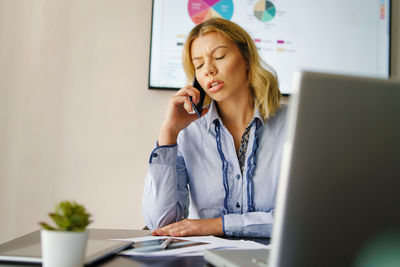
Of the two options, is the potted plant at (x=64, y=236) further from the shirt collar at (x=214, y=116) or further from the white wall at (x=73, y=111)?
the white wall at (x=73, y=111)

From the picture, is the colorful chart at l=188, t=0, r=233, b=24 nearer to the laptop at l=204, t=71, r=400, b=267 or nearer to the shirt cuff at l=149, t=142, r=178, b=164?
the shirt cuff at l=149, t=142, r=178, b=164

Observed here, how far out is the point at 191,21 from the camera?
2.33 meters

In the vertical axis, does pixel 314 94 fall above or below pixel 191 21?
below

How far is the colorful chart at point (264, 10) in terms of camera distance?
7.79ft

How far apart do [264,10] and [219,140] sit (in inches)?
45.5

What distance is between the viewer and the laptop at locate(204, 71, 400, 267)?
49cm

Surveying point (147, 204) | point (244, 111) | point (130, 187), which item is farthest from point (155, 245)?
point (130, 187)

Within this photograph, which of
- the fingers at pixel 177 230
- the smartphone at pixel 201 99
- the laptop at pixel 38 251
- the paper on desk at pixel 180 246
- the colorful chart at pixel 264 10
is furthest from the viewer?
the colorful chart at pixel 264 10

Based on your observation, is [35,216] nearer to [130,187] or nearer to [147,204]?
[130,187]

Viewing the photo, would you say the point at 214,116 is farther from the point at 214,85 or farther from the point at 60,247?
the point at 60,247

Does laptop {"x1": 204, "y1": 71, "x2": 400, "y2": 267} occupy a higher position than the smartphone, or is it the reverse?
the smartphone

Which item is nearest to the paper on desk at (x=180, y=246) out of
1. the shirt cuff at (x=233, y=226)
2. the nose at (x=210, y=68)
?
the shirt cuff at (x=233, y=226)

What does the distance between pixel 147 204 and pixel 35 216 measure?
3.71ft

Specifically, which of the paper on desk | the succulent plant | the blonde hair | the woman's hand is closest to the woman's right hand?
the blonde hair
